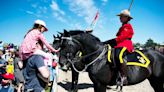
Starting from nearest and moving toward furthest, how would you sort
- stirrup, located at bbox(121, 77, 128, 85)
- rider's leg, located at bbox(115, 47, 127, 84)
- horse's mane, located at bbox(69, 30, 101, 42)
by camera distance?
rider's leg, located at bbox(115, 47, 127, 84)
stirrup, located at bbox(121, 77, 128, 85)
horse's mane, located at bbox(69, 30, 101, 42)

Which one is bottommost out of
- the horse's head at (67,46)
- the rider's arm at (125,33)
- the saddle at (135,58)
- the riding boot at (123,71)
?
the riding boot at (123,71)

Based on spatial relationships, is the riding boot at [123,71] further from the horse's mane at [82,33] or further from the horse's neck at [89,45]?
the horse's mane at [82,33]

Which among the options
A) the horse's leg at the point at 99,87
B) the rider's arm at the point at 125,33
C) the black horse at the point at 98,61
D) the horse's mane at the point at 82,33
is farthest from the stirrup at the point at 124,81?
the horse's mane at the point at 82,33

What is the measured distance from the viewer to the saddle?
5.64m

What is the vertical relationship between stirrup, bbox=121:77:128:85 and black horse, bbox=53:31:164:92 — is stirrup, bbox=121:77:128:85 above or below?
below

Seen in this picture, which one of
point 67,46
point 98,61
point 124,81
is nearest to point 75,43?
point 67,46

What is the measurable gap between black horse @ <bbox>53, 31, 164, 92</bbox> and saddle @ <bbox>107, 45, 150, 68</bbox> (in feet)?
0.40

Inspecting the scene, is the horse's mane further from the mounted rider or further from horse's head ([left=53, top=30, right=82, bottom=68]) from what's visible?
the mounted rider

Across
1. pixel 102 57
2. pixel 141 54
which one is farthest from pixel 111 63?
pixel 141 54

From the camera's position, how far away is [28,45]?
13.0 ft

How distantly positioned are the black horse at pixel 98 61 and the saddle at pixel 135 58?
0.12m

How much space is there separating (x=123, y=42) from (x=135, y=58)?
0.71 m

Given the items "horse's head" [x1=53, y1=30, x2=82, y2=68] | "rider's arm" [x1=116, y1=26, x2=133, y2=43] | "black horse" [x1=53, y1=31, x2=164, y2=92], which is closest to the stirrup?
"black horse" [x1=53, y1=31, x2=164, y2=92]

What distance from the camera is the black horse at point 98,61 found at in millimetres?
5594
